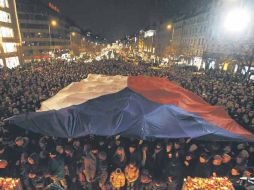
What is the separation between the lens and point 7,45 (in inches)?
1752

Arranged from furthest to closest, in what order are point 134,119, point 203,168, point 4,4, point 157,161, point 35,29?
point 35,29, point 4,4, point 134,119, point 157,161, point 203,168

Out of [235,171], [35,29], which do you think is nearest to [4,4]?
[35,29]

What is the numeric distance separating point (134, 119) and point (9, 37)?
4635 centimetres

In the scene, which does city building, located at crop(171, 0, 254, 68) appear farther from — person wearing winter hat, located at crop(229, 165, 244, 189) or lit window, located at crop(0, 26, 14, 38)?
lit window, located at crop(0, 26, 14, 38)

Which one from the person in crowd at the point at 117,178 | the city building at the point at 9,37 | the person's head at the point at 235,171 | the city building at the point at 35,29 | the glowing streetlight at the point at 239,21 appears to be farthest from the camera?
the city building at the point at 35,29

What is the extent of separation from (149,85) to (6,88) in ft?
31.1

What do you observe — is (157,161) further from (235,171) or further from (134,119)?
(235,171)

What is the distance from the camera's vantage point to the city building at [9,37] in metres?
42.4

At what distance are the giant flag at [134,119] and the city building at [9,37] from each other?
38235 millimetres

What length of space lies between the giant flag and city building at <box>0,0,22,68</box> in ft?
125

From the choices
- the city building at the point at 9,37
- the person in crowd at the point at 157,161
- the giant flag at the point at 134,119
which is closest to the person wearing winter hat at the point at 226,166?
the giant flag at the point at 134,119

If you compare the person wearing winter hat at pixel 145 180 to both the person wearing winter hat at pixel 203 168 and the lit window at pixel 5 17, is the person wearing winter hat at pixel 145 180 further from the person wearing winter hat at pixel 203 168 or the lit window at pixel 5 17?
the lit window at pixel 5 17

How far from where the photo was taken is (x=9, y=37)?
45.8 metres

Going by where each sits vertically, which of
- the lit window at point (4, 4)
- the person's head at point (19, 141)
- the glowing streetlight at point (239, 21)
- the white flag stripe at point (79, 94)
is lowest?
the person's head at point (19, 141)
